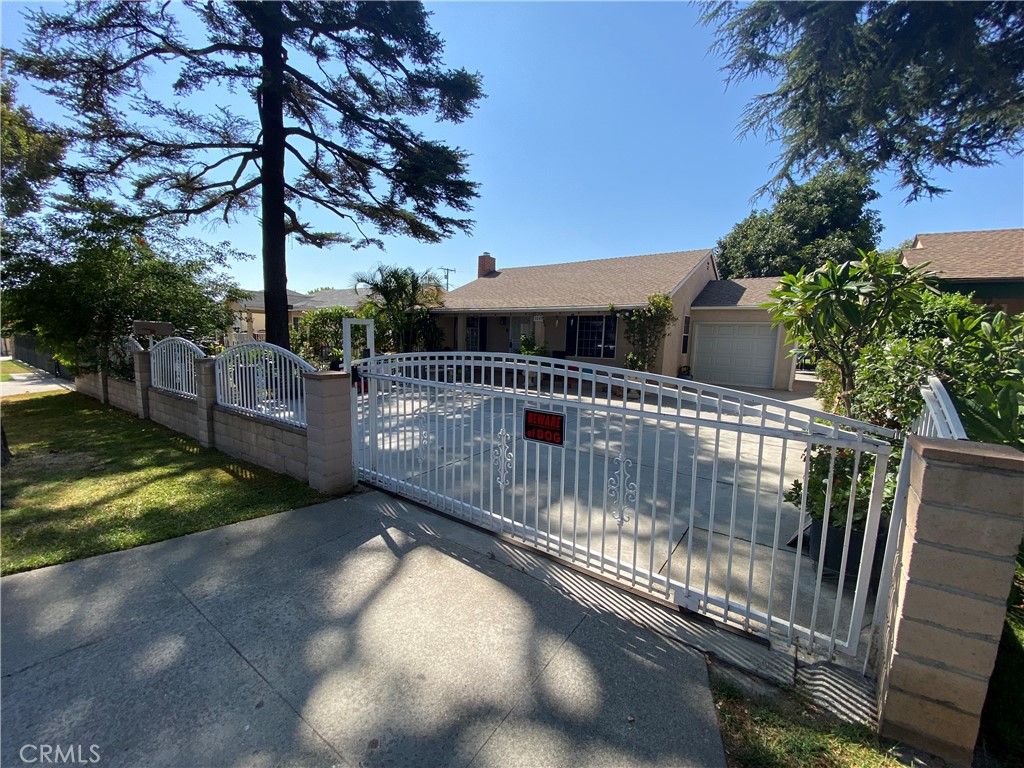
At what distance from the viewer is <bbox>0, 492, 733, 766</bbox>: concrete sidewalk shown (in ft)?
5.97

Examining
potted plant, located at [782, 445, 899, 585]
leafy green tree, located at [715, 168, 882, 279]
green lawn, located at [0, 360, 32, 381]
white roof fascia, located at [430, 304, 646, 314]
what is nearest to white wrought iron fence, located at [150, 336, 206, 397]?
potted plant, located at [782, 445, 899, 585]

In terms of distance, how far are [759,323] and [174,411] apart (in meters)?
15.4

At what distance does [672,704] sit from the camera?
6.71 ft

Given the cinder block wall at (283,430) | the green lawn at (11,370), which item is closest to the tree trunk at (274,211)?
the cinder block wall at (283,430)

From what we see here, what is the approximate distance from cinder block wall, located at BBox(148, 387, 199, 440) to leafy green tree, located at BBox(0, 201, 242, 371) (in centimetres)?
253

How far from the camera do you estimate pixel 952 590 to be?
1.67 metres

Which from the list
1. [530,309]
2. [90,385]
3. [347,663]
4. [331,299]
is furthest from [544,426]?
[331,299]

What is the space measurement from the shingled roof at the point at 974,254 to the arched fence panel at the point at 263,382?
43.6 ft

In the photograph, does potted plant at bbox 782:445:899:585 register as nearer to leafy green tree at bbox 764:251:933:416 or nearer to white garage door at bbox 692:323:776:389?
leafy green tree at bbox 764:251:933:416

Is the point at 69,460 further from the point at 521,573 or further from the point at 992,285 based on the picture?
the point at 992,285

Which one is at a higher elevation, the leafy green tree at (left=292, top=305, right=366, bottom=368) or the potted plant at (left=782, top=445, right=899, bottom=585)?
the leafy green tree at (left=292, top=305, right=366, bottom=368)

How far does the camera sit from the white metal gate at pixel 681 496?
91.8 inches

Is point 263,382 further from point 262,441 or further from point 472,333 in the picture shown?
point 472,333

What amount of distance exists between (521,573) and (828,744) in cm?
187
